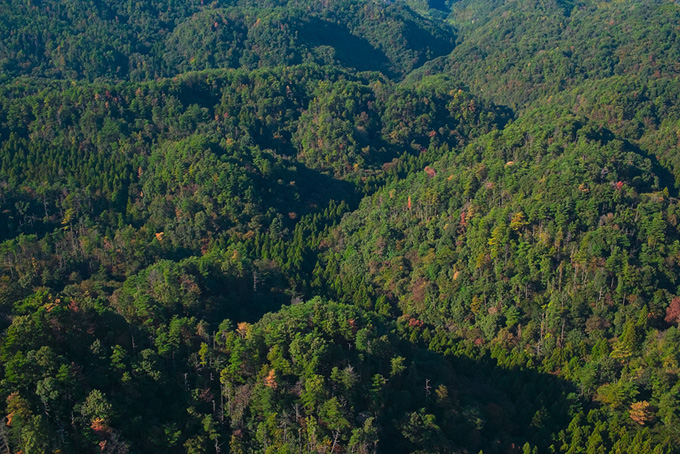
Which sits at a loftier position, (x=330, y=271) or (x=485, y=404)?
(x=485, y=404)

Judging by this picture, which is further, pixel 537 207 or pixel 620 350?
pixel 537 207

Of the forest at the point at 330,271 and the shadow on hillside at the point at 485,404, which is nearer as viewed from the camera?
the forest at the point at 330,271

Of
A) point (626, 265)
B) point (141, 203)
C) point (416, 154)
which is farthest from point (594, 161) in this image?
point (141, 203)

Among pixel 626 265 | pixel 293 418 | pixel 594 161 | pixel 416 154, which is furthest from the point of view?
pixel 416 154

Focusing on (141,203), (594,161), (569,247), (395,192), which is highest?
(594,161)

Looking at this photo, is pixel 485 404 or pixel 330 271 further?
pixel 330 271

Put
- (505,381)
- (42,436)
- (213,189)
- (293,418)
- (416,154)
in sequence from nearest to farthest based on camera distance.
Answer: (42,436) → (293,418) → (505,381) → (213,189) → (416,154)

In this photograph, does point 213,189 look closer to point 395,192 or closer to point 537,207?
point 395,192

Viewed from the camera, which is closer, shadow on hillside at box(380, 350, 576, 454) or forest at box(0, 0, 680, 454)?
forest at box(0, 0, 680, 454)
